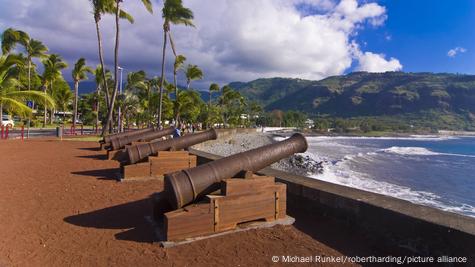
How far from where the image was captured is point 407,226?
3662mm

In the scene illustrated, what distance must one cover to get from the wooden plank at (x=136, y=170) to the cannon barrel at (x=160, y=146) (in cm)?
19

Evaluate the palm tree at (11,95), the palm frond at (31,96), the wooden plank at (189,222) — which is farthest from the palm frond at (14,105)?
the wooden plank at (189,222)

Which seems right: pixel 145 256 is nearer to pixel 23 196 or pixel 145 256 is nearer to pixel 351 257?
pixel 351 257

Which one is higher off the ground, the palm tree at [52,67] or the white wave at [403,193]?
the palm tree at [52,67]

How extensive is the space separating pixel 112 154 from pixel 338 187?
872 cm

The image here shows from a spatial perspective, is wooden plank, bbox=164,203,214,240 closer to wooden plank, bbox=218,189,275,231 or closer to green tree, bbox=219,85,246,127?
wooden plank, bbox=218,189,275,231

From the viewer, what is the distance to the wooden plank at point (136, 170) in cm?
753

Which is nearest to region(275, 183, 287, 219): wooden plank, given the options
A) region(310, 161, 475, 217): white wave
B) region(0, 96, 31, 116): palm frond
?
region(310, 161, 475, 217): white wave

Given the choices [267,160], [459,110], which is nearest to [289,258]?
[267,160]

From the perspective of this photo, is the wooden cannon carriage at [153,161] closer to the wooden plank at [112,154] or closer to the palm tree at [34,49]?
the wooden plank at [112,154]

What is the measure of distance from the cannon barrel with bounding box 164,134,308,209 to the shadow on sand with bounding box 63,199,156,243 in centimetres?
52

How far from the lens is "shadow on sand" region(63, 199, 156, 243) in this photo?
13.7 ft

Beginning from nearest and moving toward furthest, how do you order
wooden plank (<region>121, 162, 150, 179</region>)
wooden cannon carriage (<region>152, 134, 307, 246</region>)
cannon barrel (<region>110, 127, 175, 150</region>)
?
wooden cannon carriage (<region>152, 134, 307, 246</region>), wooden plank (<region>121, 162, 150, 179</region>), cannon barrel (<region>110, 127, 175, 150</region>)

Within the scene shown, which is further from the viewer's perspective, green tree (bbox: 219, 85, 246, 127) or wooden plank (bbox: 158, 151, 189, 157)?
green tree (bbox: 219, 85, 246, 127)
